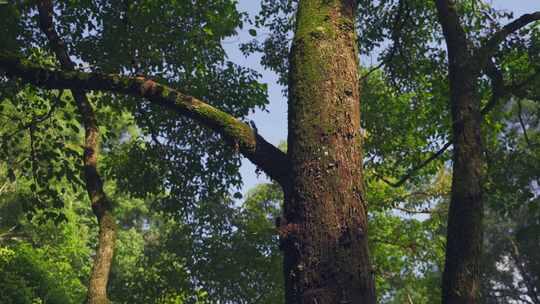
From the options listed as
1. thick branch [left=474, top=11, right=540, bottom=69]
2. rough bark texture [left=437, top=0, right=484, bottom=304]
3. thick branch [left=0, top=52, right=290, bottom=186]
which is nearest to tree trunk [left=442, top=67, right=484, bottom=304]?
rough bark texture [left=437, top=0, right=484, bottom=304]

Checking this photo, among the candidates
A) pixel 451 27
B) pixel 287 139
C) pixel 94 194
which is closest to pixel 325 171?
pixel 287 139

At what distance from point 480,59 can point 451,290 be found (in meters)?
1.84

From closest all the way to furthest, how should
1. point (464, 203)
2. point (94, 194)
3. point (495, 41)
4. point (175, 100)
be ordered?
point (464, 203), point (175, 100), point (495, 41), point (94, 194)

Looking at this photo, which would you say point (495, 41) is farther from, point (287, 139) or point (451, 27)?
point (287, 139)

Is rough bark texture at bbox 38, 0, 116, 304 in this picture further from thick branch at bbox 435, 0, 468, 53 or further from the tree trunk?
the tree trunk

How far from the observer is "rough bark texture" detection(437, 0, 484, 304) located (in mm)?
3166

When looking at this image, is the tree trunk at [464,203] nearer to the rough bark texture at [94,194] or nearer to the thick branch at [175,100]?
the thick branch at [175,100]

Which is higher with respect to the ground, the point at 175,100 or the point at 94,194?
the point at 94,194

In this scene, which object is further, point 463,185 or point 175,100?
point 175,100

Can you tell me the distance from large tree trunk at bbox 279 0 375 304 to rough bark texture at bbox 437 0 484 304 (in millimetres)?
589

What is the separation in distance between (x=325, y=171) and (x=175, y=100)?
1335 mm

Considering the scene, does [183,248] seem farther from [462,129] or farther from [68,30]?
[462,129]

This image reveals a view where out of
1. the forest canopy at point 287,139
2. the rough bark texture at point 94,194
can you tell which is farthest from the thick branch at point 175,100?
the rough bark texture at point 94,194

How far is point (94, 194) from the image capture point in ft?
28.0
